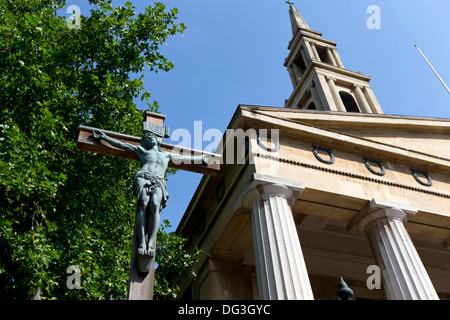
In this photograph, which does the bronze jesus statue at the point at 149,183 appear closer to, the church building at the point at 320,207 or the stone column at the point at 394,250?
the church building at the point at 320,207

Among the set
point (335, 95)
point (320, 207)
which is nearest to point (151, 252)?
point (320, 207)

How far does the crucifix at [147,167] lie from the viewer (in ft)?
14.8

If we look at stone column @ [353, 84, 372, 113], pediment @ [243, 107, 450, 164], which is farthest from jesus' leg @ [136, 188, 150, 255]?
stone column @ [353, 84, 372, 113]

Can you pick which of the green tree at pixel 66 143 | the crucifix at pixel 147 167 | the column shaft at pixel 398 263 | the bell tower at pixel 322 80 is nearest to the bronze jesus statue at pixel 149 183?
the crucifix at pixel 147 167

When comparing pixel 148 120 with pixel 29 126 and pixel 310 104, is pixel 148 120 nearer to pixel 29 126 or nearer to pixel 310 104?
pixel 29 126

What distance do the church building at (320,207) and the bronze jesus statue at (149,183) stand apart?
4577mm

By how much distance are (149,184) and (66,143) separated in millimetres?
6219

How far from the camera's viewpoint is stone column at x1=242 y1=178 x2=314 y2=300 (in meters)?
8.98

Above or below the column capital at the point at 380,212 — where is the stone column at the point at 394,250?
below

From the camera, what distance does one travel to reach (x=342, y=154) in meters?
13.0

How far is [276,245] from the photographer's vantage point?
9609 mm

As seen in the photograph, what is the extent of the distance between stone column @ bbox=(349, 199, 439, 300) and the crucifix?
6.46 meters
